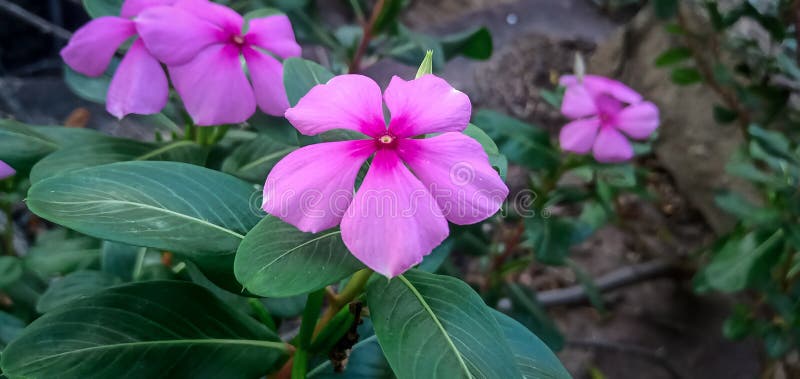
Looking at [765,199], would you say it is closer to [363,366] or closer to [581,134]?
[581,134]

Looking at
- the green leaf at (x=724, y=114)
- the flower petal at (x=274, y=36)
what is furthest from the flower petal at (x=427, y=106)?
the green leaf at (x=724, y=114)

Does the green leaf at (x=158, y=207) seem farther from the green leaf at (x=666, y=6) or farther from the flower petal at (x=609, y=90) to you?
the green leaf at (x=666, y=6)

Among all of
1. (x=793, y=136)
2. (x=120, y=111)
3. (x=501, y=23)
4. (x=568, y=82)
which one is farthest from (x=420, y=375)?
(x=501, y=23)

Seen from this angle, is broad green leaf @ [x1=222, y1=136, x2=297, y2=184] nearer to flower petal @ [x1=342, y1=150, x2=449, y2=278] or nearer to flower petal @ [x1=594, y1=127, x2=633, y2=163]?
flower petal @ [x1=342, y1=150, x2=449, y2=278]

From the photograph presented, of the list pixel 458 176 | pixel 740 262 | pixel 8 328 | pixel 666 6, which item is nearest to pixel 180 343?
pixel 458 176

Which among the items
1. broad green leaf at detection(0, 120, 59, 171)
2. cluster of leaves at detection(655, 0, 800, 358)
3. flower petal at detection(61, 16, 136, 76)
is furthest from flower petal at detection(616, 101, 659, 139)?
broad green leaf at detection(0, 120, 59, 171)
